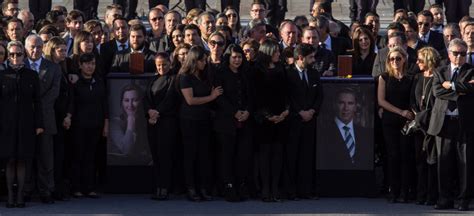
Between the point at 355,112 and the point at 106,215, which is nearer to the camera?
the point at 106,215

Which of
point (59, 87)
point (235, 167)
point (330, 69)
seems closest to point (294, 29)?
point (330, 69)

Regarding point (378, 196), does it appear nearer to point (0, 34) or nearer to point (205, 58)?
point (205, 58)

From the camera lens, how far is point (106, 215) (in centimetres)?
1551

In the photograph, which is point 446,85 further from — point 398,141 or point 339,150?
point 339,150

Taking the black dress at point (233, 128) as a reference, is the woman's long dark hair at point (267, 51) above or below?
above

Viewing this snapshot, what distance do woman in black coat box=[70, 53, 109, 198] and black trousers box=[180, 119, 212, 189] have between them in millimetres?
980

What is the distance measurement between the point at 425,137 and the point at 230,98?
2.25 metres

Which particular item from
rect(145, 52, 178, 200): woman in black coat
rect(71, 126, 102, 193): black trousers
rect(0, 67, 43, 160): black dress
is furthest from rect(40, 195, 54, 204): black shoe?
rect(145, 52, 178, 200): woman in black coat

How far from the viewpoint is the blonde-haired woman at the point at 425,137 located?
16.0m

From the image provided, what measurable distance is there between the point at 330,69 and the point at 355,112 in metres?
0.75

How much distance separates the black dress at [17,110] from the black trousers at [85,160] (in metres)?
0.91

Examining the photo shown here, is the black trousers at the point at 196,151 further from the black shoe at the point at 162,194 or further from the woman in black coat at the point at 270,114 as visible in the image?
the woman in black coat at the point at 270,114

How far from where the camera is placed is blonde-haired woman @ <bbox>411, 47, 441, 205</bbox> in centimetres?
1598

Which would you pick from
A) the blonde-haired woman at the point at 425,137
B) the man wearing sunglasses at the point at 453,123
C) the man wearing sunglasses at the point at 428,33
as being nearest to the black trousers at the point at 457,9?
the man wearing sunglasses at the point at 428,33
